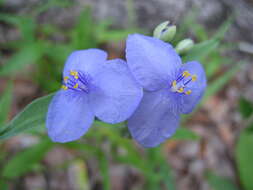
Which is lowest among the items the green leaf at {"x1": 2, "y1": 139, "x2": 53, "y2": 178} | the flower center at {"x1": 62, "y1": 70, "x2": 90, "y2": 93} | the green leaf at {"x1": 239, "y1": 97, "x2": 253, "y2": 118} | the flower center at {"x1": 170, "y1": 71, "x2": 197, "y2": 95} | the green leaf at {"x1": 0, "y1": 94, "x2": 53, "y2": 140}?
the green leaf at {"x1": 2, "y1": 139, "x2": 53, "y2": 178}

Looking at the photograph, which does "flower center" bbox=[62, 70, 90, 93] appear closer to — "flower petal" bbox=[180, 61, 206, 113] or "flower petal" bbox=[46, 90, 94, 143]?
"flower petal" bbox=[46, 90, 94, 143]

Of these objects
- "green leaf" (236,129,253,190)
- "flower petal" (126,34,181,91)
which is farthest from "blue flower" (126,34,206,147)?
"green leaf" (236,129,253,190)

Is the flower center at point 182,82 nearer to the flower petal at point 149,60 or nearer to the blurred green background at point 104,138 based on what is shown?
the flower petal at point 149,60

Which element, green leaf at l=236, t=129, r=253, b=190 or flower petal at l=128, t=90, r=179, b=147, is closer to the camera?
flower petal at l=128, t=90, r=179, b=147

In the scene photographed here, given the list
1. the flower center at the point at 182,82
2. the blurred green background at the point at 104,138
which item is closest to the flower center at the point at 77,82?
the flower center at the point at 182,82

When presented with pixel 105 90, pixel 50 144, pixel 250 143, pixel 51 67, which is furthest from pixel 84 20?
pixel 250 143

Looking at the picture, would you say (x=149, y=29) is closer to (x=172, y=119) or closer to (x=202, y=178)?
(x=202, y=178)

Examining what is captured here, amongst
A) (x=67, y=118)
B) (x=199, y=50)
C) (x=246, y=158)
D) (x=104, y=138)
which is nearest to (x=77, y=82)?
(x=67, y=118)
